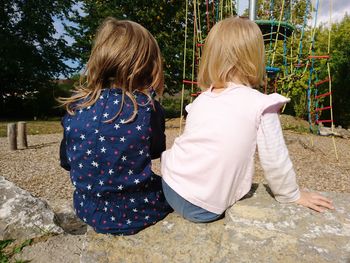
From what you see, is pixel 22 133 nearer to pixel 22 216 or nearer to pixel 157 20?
pixel 22 216

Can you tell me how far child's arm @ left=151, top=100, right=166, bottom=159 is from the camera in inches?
63.7

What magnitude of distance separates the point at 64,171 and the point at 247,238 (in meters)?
4.30

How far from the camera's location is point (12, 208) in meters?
2.56

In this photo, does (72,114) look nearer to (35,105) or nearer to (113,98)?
(113,98)

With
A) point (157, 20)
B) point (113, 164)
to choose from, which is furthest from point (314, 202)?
point (157, 20)

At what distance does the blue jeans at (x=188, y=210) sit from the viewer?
155 centimetres

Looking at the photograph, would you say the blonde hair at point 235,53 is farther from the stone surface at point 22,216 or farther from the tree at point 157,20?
the tree at point 157,20

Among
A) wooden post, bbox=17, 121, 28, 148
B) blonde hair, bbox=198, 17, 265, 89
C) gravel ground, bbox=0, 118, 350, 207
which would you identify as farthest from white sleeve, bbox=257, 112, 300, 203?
wooden post, bbox=17, 121, 28, 148

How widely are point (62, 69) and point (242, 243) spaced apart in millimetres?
15534

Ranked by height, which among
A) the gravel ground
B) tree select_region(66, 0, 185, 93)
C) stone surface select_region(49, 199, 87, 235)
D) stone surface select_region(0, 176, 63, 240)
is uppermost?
tree select_region(66, 0, 185, 93)

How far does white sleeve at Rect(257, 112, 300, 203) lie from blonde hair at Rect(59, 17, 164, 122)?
0.56 metres

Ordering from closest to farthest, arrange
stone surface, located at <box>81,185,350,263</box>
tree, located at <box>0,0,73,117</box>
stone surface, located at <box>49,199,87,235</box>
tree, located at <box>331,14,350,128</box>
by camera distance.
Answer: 1. stone surface, located at <box>81,185,350,263</box>
2. stone surface, located at <box>49,199,87,235</box>
3. tree, located at <box>331,14,350,128</box>
4. tree, located at <box>0,0,73,117</box>

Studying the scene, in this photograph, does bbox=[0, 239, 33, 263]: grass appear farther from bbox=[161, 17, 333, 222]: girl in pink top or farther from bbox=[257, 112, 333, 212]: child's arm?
bbox=[257, 112, 333, 212]: child's arm

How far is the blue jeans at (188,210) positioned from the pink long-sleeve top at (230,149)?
0.10 ft
